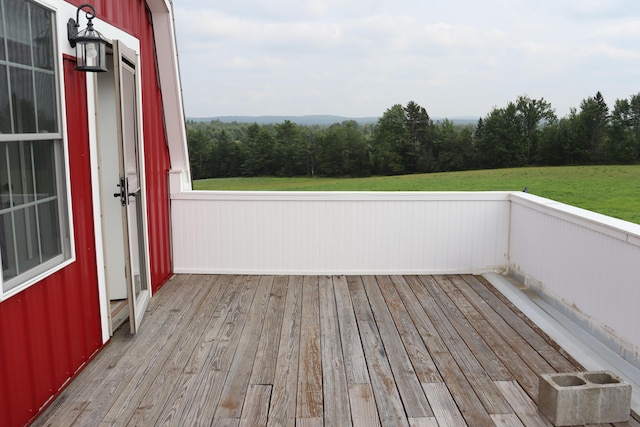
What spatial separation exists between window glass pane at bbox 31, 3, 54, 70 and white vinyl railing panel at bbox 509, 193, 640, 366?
10.9 feet

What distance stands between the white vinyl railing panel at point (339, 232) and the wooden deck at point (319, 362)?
1.74 feet

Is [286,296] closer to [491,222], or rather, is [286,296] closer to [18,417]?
[491,222]

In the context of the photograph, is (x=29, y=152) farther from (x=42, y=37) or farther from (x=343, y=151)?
(x=343, y=151)

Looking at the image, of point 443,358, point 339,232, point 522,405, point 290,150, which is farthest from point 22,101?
point 290,150

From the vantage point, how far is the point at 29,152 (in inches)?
96.7

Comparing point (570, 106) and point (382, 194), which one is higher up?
point (570, 106)

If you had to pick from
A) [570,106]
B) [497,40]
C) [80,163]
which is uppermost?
[497,40]

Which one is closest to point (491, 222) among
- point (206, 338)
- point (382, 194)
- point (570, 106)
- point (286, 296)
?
point (382, 194)

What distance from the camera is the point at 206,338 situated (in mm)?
3570

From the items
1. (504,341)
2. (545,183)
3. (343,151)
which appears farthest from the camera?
(545,183)

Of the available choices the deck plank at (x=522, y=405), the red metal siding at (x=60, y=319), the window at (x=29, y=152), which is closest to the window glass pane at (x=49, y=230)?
the window at (x=29, y=152)

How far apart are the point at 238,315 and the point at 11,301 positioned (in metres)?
1.97

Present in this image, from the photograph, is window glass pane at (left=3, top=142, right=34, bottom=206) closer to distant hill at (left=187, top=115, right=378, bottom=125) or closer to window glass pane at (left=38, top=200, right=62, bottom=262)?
window glass pane at (left=38, top=200, right=62, bottom=262)

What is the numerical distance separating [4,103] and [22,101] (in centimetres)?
16
